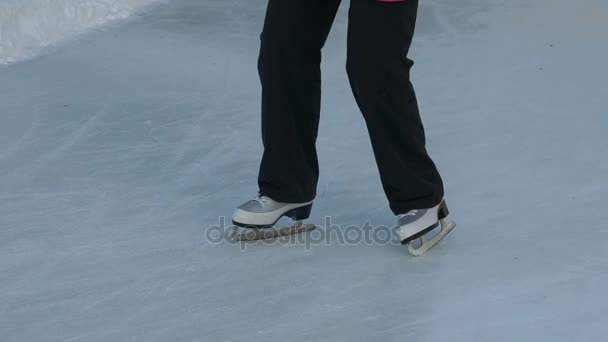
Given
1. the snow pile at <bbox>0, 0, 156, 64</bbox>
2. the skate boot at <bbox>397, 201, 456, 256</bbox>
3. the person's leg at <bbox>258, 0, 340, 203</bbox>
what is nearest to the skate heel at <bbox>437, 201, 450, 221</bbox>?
the skate boot at <bbox>397, 201, 456, 256</bbox>

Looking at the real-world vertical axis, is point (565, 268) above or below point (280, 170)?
below

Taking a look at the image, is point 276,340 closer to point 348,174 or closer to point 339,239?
point 339,239

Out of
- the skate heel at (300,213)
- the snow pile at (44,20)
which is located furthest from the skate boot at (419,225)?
the snow pile at (44,20)

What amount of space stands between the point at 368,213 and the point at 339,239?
168 mm

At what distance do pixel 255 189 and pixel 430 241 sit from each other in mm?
545

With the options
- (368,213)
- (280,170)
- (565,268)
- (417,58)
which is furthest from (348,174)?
(417,58)

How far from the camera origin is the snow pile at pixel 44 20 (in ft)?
13.5

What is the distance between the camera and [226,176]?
314 cm

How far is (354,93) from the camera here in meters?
2.56

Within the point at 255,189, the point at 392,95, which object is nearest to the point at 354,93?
the point at 392,95

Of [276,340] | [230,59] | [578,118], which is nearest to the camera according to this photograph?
[276,340]

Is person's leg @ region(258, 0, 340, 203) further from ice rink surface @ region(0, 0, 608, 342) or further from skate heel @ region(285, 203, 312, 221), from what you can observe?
ice rink surface @ region(0, 0, 608, 342)

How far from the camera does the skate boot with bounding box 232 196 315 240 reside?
273cm

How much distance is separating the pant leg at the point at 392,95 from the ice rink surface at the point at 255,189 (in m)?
0.18
